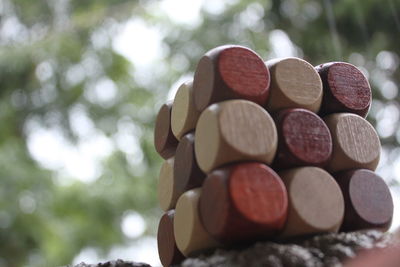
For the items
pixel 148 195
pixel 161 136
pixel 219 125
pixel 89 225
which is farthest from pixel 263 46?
pixel 219 125

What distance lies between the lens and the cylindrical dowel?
57 centimetres

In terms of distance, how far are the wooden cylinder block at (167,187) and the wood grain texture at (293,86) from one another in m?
0.12

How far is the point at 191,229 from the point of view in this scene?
1.61 feet

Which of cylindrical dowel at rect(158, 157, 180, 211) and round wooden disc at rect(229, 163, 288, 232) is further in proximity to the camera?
cylindrical dowel at rect(158, 157, 180, 211)

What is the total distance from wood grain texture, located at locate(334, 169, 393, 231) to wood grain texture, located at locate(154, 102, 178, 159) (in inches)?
6.8

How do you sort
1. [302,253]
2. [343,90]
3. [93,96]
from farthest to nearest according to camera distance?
1. [93,96]
2. [343,90]
3. [302,253]

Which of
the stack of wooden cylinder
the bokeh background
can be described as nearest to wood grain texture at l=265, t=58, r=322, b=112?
the stack of wooden cylinder

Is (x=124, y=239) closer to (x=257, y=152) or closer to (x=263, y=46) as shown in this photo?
(x=263, y=46)

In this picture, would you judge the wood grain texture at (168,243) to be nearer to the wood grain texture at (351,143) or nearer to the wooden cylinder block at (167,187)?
the wooden cylinder block at (167,187)

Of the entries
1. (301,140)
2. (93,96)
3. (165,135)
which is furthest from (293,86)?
(93,96)

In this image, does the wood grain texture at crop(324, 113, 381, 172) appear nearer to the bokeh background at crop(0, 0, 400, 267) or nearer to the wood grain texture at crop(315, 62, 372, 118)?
the wood grain texture at crop(315, 62, 372, 118)

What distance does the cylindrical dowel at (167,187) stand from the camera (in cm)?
57

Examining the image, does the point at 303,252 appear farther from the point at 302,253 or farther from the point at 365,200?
the point at 365,200

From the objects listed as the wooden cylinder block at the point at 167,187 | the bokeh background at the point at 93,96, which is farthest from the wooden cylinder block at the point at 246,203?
the bokeh background at the point at 93,96
